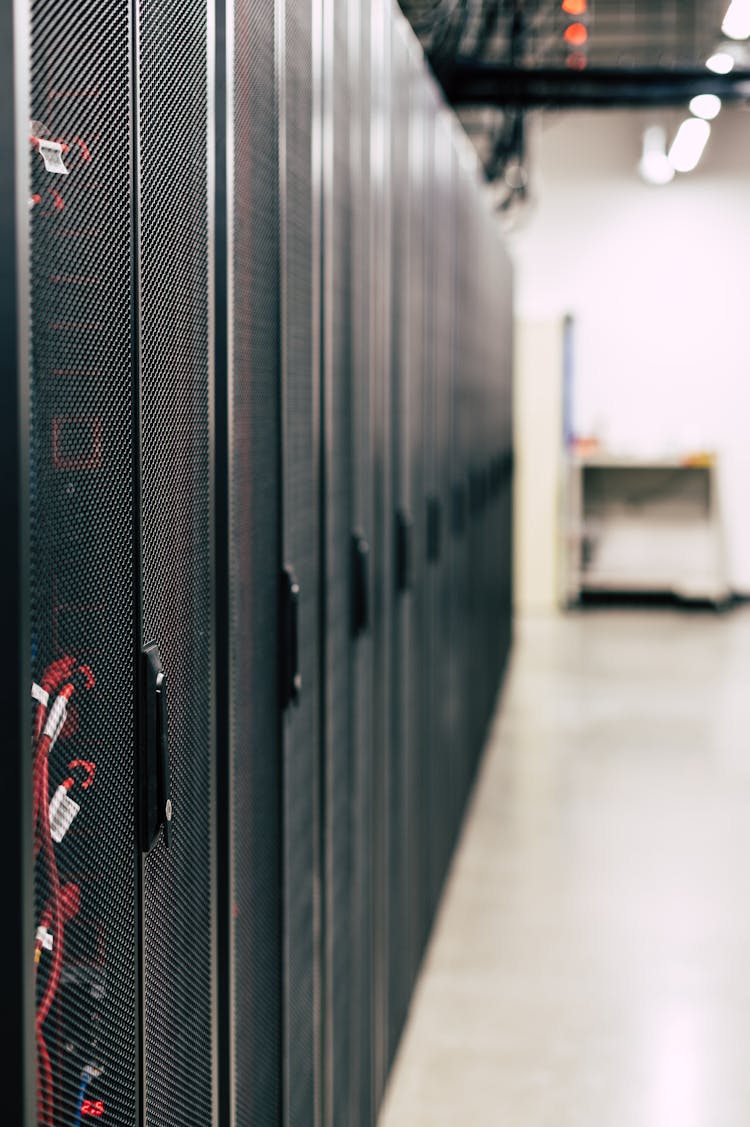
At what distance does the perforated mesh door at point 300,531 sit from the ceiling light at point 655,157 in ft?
27.6

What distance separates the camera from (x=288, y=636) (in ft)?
5.43

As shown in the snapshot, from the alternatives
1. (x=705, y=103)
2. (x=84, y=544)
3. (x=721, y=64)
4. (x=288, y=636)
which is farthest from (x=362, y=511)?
(x=705, y=103)

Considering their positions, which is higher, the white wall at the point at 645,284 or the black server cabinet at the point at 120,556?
the white wall at the point at 645,284

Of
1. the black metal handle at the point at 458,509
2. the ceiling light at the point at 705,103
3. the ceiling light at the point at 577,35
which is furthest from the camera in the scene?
the ceiling light at the point at 577,35

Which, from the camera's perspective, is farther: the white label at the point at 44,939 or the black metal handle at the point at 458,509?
the black metal handle at the point at 458,509

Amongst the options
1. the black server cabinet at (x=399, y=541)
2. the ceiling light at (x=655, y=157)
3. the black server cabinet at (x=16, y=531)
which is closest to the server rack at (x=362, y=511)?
the black server cabinet at (x=399, y=541)

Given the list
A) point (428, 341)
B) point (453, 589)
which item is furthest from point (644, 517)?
point (428, 341)

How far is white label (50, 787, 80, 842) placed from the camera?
0.94 m

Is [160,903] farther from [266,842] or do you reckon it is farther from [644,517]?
[644,517]

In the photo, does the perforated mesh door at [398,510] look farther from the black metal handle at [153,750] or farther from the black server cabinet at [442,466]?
the black metal handle at [153,750]

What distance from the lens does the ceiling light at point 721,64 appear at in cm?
660

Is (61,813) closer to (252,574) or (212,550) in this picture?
(212,550)

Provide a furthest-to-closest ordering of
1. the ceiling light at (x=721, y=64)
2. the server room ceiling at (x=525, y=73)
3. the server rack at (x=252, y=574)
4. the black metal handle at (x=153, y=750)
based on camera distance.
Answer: the ceiling light at (x=721, y=64)
the server room ceiling at (x=525, y=73)
the server rack at (x=252, y=574)
the black metal handle at (x=153, y=750)

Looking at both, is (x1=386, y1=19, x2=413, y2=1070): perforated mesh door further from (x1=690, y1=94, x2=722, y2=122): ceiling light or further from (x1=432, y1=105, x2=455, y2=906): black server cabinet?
(x1=690, y1=94, x2=722, y2=122): ceiling light
